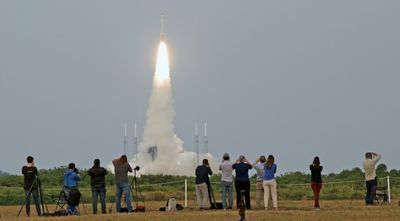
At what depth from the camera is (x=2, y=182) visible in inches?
2482

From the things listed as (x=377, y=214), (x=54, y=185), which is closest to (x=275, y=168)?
(x=377, y=214)

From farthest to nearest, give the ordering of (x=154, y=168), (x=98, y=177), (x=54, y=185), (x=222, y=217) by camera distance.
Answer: (x=154, y=168)
(x=54, y=185)
(x=98, y=177)
(x=222, y=217)

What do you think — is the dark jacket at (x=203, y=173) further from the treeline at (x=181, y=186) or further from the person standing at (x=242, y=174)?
the treeline at (x=181, y=186)

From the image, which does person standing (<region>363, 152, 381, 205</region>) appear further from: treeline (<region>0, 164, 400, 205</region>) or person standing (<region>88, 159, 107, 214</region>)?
treeline (<region>0, 164, 400, 205</region>)

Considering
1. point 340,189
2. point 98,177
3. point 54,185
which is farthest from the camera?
Answer: point 54,185

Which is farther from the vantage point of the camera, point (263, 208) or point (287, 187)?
point (287, 187)

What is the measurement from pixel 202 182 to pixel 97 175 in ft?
11.9

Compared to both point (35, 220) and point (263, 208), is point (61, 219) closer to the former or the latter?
point (35, 220)

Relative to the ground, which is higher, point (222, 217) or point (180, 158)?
point (180, 158)

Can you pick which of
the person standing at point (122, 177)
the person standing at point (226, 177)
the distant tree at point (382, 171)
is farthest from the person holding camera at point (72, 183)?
the distant tree at point (382, 171)

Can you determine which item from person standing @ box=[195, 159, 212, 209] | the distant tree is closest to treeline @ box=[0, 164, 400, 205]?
the distant tree

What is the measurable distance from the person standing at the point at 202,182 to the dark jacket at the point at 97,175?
3.27 meters

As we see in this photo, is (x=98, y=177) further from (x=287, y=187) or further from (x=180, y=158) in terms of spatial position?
(x=180, y=158)

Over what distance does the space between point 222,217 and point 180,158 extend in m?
47.9
